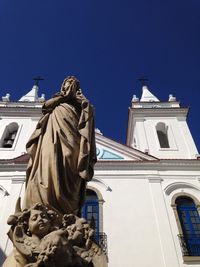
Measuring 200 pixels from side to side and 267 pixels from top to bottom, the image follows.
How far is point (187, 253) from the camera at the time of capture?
31.9ft

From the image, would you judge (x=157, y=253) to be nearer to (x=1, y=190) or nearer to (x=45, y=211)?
(x=1, y=190)

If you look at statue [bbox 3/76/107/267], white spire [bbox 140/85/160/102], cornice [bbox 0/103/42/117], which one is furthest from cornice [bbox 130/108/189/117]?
statue [bbox 3/76/107/267]

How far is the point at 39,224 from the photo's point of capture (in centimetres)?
229

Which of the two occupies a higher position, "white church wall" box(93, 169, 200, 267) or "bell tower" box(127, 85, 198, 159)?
"bell tower" box(127, 85, 198, 159)

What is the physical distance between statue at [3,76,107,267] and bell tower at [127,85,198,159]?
458 inches

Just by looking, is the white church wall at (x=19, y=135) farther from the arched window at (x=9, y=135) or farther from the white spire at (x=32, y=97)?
the white spire at (x=32, y=97)

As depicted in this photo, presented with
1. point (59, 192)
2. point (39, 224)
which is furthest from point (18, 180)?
point (39, 224)

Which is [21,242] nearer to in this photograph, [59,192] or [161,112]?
[59,192]

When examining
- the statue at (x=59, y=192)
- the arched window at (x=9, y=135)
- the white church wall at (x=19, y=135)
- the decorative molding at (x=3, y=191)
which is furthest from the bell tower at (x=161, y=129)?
the statue at (x=59, y=192)

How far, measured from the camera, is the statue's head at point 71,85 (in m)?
4.21

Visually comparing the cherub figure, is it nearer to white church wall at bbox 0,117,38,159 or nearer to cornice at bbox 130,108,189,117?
white church wall at bbox 0,117,38,159

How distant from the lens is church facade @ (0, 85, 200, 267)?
9.79m

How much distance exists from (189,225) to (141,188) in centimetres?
234

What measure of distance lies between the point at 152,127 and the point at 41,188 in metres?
14.6
